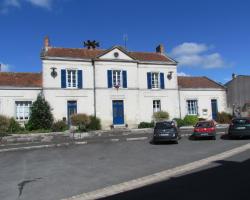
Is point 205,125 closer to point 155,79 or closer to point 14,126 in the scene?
point 155,79

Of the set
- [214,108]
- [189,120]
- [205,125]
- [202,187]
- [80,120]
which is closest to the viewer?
[202,187]

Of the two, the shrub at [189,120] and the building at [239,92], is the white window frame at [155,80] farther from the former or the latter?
the building at [239,92]

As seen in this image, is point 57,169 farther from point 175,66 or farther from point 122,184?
point 175,66

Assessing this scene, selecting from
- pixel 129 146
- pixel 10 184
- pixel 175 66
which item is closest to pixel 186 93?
pixel 175 66

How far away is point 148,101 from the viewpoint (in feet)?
112

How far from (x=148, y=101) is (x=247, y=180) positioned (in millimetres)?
24351

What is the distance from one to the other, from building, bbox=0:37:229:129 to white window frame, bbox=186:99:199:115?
110 mm

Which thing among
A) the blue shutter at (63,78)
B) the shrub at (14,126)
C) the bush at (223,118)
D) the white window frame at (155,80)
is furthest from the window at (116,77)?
the bush at (223,118)

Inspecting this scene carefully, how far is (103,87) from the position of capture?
3228 cm

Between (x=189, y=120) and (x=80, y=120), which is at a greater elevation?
(x=80, y=120)

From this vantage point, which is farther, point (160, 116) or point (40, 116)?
point (160, 116)

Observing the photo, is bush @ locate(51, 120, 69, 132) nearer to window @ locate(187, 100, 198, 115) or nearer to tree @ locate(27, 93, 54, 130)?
tree @ locate(27, 93, 54, 130)

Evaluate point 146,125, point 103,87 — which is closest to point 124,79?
point 103,87

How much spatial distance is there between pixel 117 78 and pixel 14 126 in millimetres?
10624
